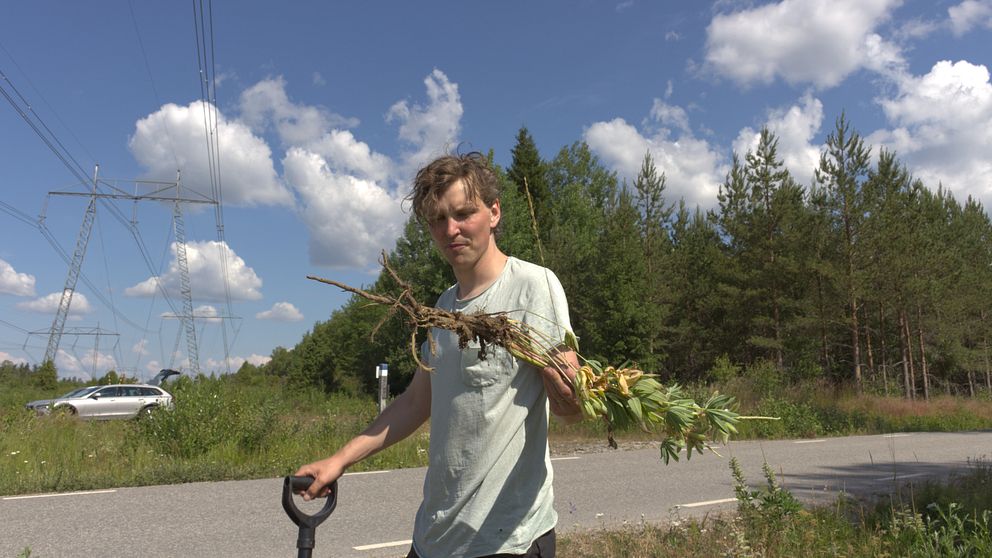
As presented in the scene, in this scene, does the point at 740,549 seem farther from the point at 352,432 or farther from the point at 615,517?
the point at 352,432

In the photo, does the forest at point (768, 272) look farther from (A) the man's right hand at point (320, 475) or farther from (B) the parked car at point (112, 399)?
(A) the man's right hand at point (320, 475)

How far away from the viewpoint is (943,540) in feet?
12.9

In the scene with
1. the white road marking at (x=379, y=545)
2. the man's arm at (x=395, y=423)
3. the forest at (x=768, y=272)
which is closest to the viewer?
the man's arm at (x=395, y=423)

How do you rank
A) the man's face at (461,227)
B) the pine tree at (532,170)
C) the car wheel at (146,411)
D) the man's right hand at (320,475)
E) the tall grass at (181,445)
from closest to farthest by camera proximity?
the man's face at (461,227)
the man's right hand at (320,475)
the tall grass at (181,445)
the car wheel at (146,411)
the pine tree at (532,170)

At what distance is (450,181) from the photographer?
1.94m

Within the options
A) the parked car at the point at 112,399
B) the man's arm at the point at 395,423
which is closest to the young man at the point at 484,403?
the man's arm at the point at 395,423

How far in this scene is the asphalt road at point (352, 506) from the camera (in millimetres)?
6121

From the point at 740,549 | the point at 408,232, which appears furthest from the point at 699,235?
the point at 740,549

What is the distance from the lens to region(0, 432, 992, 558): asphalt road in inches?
241

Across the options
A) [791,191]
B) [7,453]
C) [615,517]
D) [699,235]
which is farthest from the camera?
[699,235]

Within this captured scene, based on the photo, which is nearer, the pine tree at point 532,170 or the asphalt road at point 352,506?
the asphalt road at point 352,506

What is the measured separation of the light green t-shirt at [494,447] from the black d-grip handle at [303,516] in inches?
11.5

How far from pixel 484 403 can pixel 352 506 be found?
21.2 ft

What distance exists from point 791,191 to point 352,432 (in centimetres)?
2779
